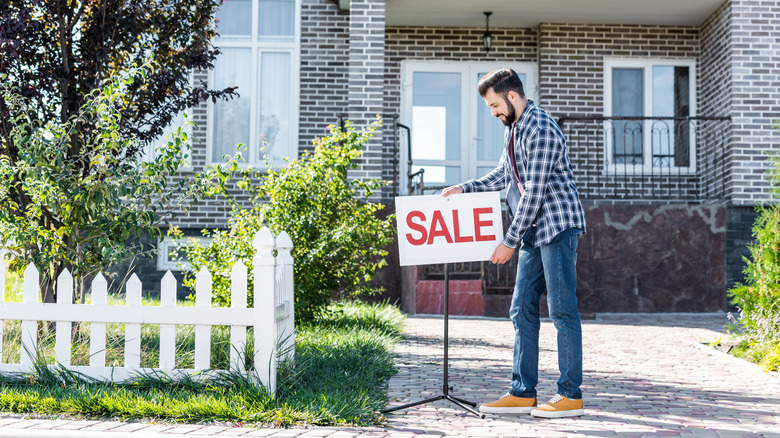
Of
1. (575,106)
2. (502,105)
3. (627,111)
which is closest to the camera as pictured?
(502,105)

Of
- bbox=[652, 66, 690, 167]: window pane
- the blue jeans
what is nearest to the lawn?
the blue jeans

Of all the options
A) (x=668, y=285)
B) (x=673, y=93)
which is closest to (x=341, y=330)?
(x=668, y=285)

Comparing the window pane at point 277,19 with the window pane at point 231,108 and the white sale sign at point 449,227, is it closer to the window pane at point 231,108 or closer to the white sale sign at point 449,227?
the window pane at point 231,108

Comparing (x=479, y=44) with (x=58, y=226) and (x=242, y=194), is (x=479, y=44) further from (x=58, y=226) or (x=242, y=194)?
(x=58, y=226)

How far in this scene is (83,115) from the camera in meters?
5.74

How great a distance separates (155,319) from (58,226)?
1.65 meters

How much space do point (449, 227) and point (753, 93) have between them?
25.8 ft

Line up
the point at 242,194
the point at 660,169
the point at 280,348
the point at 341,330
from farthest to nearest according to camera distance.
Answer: the point at 660,169, the point at 242,194, the point at 341,330, the point at 280,348

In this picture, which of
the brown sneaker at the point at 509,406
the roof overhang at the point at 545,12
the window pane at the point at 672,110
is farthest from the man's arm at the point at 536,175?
the window pane at the point at 672,110

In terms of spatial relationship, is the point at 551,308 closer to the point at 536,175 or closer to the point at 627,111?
the point at 536,175

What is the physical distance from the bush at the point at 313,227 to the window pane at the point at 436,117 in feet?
18.5

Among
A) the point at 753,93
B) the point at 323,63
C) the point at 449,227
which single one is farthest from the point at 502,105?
the point at 753,93

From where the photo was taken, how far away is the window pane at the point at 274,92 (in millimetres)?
11344

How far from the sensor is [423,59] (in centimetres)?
1269
